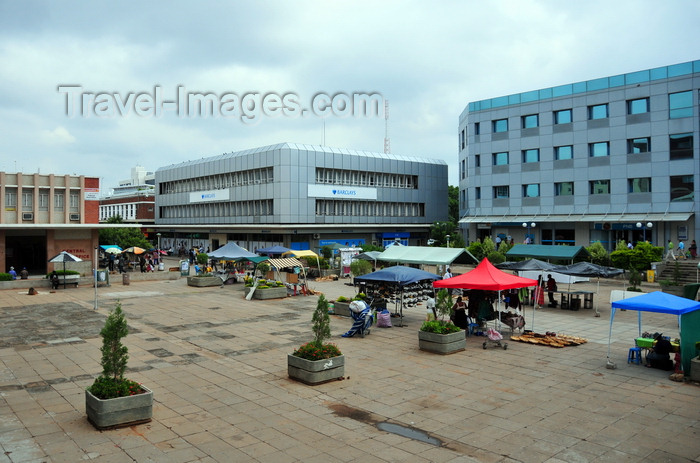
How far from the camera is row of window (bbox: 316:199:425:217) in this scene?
189 ft

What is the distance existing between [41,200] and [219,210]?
83.8ft

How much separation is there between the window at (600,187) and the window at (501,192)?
836 cm

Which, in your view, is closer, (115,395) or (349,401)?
(115,395)

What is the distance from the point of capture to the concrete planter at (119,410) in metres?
9.22

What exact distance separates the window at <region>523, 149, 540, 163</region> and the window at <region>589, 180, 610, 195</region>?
5.90 meters

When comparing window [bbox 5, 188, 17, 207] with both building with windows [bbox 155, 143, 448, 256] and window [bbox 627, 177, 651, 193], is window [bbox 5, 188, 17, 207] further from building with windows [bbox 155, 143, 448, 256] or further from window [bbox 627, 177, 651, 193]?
window [bbox 627, 177, 651, 193]

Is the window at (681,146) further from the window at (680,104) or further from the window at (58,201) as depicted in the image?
the window at (58,201)

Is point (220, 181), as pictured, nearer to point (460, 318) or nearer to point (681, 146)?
point (681, 146)

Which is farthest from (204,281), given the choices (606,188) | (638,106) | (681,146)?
(681,146)

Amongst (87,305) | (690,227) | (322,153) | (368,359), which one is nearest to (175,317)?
(87,305)

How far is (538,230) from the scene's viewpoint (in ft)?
167

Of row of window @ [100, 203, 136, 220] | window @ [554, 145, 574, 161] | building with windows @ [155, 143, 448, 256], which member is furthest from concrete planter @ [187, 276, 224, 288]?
row of window @ [100, 203, 136, 220]

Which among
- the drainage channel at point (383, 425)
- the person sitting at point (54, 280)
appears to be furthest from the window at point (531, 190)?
the drainage channel at point (383, 425)

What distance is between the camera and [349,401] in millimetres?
11086
